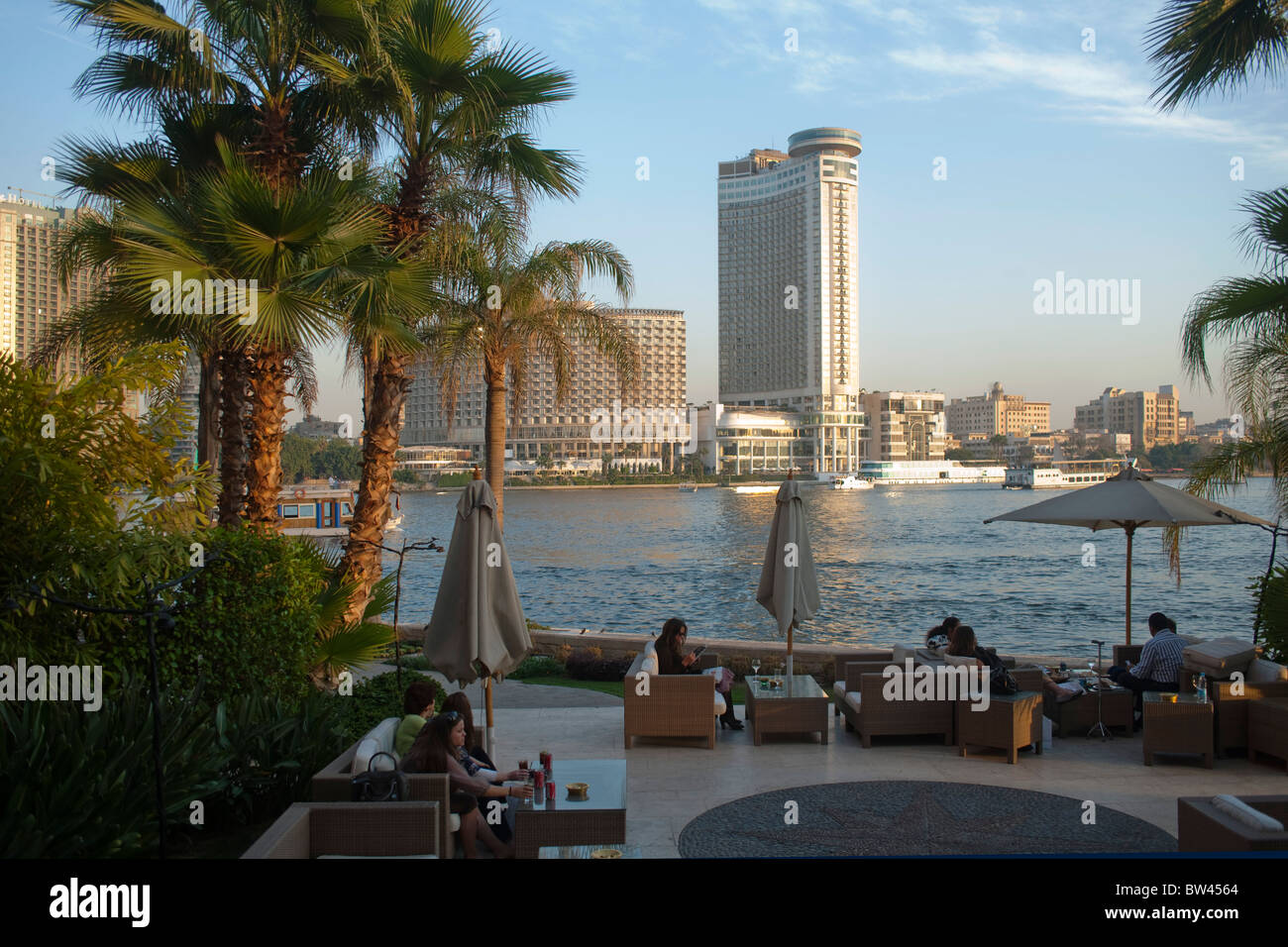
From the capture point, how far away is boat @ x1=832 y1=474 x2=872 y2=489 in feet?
438

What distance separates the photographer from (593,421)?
14375 centimetres

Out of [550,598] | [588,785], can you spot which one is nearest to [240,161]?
[588,785]

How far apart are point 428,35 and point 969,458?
175 meters

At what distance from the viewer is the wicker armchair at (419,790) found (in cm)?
462

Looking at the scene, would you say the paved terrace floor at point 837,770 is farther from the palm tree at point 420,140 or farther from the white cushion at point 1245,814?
the palm tree at point 420,140

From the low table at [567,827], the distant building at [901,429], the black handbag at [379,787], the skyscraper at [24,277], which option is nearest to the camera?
the black handbag at [379,787]

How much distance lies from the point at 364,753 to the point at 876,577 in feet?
118

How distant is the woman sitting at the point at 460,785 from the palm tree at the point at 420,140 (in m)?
4.21

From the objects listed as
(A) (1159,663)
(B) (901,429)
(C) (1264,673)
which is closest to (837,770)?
(A) (1159,663)

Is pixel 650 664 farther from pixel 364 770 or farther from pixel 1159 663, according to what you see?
pixel 1159 663

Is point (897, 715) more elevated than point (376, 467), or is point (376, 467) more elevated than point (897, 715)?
point (376, 467)

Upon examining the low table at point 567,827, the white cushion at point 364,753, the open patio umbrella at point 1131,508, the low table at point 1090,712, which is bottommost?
the low table at point 1090,712

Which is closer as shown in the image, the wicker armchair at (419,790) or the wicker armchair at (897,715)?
the wicker armchair at (419,790)

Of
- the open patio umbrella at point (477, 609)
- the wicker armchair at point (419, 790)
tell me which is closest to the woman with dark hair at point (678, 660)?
the open patio umbrella at point (477, 609)
